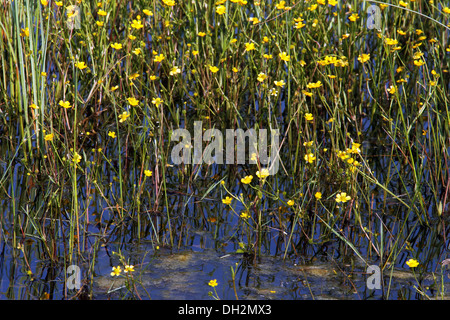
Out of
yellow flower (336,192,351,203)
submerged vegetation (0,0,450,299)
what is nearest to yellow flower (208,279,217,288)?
submerged vegetation (0,0,450,299)

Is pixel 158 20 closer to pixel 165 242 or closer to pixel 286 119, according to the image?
pixel 286 119

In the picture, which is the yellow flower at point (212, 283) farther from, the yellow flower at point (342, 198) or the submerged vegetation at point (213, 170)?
the yellow flower at point (342, 198)

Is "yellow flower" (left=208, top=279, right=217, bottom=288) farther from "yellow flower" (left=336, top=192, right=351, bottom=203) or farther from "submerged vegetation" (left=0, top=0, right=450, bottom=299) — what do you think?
→ "yellow flower" (left=336, top=192, right=351, bottom=203)

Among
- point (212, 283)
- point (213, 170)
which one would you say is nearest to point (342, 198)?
point (212, 283)

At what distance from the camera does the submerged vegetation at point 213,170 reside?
8.35 feet

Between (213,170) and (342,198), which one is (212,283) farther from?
(213,170)

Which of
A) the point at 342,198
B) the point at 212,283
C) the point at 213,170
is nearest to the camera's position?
the point at 212,283

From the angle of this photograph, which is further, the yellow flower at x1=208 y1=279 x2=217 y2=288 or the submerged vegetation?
the submerged vegetation

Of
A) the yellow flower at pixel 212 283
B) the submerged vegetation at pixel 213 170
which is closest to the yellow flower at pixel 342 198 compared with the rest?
the submerged vegetation at pixel 213 170

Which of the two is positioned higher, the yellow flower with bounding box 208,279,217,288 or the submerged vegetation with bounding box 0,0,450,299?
A: the submerged vegetation with bounding box 0,0,450,299

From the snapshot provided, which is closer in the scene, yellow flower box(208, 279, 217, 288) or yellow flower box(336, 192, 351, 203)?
yellow flower box(208, 279, 217, 288)

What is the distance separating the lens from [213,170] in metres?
3.32

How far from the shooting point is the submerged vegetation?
2545 millimetres
